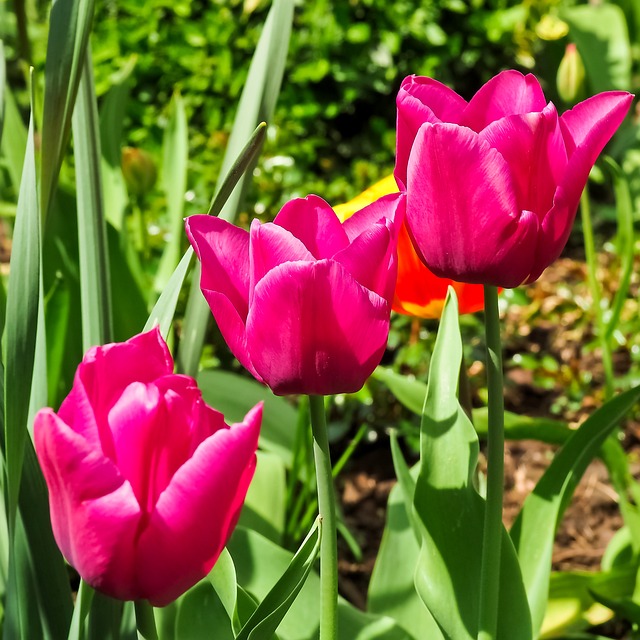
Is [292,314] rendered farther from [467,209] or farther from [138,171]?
[138,171]

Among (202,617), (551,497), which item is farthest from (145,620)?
(551,497)

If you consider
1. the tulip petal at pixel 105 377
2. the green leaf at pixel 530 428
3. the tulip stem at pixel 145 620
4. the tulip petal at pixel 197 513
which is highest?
the tulip petal at pixel 105 377

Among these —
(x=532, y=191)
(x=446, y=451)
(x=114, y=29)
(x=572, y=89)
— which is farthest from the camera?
(x=114, y=29)

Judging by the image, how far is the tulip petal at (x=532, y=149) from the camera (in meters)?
0.65

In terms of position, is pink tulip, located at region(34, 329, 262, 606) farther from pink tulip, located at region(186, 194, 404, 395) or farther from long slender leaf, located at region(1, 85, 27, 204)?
long slender leaf, located at region(1, 85, 27, 204)

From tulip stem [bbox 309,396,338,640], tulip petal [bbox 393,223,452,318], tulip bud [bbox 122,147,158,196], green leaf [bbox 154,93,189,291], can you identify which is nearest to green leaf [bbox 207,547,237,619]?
tulip stem [bbox 309,396,338,640]

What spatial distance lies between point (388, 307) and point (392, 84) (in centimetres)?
259

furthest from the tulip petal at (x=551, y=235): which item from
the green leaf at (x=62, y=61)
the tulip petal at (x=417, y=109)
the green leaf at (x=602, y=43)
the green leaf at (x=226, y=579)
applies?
the green leaf at (x=602, y=43)

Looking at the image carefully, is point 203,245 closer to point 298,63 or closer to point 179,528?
point 179,528

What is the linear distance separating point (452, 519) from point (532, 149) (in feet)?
1.16

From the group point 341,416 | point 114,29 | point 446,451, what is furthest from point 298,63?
point 446,451

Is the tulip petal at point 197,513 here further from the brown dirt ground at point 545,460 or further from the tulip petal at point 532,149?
the brown dirt ground at point 545,460

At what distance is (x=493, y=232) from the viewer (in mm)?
651

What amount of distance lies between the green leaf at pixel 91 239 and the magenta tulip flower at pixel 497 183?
426 millimetres
